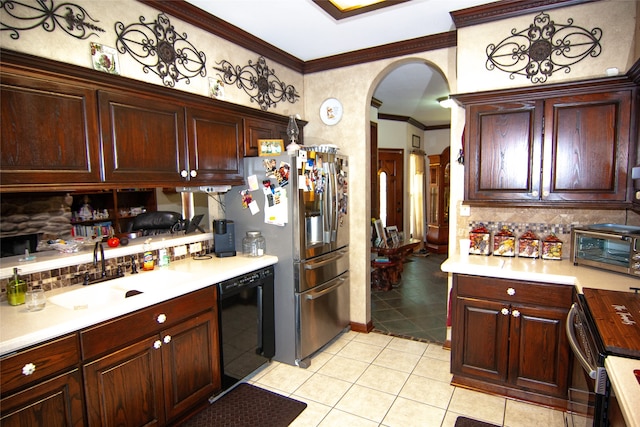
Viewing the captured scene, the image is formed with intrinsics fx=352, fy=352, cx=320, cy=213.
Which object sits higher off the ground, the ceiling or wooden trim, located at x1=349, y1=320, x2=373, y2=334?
the ceiling

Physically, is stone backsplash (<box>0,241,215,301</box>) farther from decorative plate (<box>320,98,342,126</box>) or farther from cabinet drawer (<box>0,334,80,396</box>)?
decorative plate (<box>320,98,342,126</box>)

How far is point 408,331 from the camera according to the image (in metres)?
3.71

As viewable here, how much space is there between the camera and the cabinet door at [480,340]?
8.12ft

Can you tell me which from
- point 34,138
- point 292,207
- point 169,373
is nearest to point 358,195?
point 292,207

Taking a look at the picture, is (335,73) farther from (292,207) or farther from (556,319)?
(556,319)

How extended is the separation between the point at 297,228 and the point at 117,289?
134cm

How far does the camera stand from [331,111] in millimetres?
3746

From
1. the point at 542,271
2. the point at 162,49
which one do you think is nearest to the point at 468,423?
the point at 542,271

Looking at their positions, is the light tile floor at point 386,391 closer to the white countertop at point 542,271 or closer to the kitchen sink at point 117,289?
the white countertop at point 542,271

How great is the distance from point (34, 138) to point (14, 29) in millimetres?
538

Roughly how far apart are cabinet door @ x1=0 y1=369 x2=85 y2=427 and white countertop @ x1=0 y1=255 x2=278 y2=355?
0.21 m

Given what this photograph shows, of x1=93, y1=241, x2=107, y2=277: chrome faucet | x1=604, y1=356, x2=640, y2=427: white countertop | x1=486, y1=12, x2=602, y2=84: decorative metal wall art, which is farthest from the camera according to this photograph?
x1=486, y1=12, x2=602, y2=84: decorative metal wall art

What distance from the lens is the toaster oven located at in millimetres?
2131

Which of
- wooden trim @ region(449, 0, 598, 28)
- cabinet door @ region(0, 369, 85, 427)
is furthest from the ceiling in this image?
cabinet door @ region(0, 369, 85, 427)
